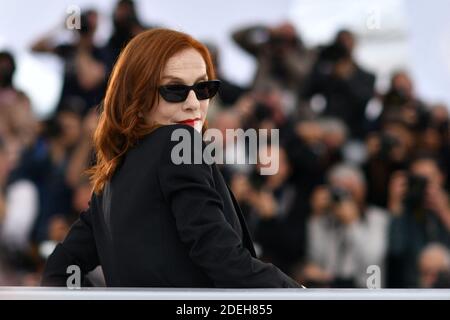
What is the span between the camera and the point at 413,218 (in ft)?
11.1

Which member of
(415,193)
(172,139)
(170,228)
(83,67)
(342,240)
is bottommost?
(342,240)

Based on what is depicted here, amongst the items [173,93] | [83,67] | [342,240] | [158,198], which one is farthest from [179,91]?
[83,67]

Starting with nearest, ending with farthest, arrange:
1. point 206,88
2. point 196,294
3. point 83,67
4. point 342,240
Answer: point 196,294 → point 206,88 → point 342,240 → point 83,67

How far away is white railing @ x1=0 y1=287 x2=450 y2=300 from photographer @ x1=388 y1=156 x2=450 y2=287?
208cm

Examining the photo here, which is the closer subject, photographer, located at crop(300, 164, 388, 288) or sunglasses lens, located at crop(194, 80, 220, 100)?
sunglasses lens, located at crop(194, 80, 220, 100)

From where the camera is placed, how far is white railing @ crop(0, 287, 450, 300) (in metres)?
1.20

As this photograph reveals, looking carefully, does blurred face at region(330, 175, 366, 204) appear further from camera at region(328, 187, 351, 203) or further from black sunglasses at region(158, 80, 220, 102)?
black sunglasses at region(158, 80, 220, 102)

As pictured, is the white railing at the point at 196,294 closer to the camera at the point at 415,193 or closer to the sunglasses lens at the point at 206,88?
the sunglasses lens at the point at 206,88

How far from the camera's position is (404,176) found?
350 cm

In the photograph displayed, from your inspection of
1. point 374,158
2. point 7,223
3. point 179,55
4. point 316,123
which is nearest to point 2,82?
point 7,223

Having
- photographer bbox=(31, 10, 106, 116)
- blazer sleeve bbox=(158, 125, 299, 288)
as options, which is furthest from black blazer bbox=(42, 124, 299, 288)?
photographer bbox=(31, 10, 106, 116)

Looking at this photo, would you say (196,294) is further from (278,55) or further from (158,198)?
(278,55)

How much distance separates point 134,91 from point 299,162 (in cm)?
223

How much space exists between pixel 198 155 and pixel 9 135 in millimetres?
2696
